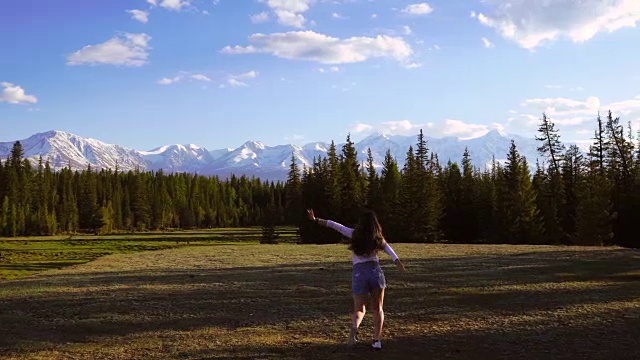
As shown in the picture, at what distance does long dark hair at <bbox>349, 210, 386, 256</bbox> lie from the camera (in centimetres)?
962

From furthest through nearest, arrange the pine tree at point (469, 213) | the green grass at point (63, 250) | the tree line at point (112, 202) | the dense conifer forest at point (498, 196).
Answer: the tree line at point (112, 202), the pine tree at point (469, 213), the dense conifer forest at point (498, 196), the green grass at point (63, 250)

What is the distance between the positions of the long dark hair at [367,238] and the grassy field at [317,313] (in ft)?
6.44

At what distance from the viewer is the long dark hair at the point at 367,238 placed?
31.6 feet

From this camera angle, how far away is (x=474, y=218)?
68.4 metres

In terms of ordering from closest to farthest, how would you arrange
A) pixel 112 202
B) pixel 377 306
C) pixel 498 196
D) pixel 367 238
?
pixel 367 238
pixel 377 306
pixel 498 196
pixel 112 202

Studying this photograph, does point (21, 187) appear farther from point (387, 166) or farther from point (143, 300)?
point (143, 300)

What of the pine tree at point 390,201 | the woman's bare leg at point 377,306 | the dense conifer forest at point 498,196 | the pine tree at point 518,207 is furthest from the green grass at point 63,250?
the pine tree at point 518,207

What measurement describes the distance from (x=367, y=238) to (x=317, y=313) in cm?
552

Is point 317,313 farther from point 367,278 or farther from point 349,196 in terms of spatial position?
point 349,196

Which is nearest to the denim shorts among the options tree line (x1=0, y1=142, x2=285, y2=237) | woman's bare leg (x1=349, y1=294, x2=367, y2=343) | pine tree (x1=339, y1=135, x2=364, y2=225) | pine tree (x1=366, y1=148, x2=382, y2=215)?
woman's bare leg (x1=349, y1=294, x2=367, y2=343)

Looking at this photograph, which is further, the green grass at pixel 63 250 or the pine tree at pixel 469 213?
the pine tree at pixel 469 213

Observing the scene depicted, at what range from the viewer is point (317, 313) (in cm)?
1443

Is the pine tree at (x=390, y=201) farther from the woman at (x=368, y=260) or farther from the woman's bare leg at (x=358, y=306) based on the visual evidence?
the woman at (x=368, y=260)

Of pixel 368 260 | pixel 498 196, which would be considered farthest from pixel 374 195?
pixel 368 260
